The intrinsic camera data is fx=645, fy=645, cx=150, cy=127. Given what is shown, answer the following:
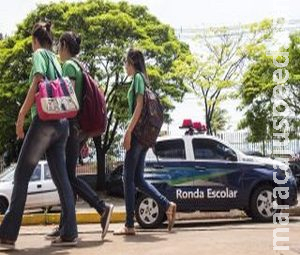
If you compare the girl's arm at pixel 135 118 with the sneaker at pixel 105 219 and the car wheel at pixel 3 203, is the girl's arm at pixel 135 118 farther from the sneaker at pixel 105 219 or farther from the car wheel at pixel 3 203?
the car wheel at pixel 3 203

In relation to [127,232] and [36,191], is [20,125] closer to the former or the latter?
[127,232]

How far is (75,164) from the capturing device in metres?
6.28

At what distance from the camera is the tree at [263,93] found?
2783 cm

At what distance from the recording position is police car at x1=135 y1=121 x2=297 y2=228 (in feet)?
35.3

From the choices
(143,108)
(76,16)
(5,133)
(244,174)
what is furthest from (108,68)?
(143,108)

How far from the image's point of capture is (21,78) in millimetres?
27516

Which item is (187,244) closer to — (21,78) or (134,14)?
(21,78)

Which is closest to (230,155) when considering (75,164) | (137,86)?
(137,86)

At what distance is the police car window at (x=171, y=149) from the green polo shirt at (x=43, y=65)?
5272 mm

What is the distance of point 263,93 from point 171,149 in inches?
731

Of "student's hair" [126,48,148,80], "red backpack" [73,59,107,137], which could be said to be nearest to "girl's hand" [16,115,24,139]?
"red backpack" [73,59,107,137]

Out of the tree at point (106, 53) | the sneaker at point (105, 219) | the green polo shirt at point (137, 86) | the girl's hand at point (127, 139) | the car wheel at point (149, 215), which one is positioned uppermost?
the tree at point (106, 53)

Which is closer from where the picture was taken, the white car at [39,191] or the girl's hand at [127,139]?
the girl's hand at [127,139]

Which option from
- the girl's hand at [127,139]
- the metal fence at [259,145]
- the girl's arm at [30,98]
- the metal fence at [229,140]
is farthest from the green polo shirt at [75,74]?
the metal fence at [229,140]
